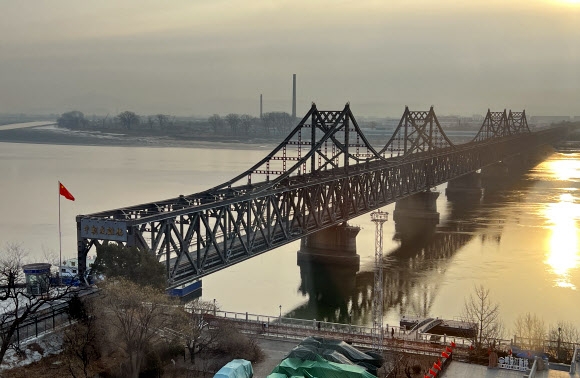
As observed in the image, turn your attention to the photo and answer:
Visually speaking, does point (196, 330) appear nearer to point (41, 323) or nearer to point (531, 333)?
point (41, 323)

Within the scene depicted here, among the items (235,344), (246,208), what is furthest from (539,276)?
(235,344)

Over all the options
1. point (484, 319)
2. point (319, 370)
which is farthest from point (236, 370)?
point (484, 319)

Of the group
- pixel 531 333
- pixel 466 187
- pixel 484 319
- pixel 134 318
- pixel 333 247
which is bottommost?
pixel 466 187

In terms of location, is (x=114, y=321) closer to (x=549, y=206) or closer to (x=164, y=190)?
(x=164, y=190)

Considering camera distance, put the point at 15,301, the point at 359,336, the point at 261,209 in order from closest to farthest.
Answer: the point at 15,301
the point at 359,336
the point at 261,209

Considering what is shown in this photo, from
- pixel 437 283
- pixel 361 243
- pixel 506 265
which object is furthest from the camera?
pixel 361 243

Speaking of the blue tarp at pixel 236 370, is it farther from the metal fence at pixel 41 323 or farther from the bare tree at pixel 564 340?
the bare tree at pixel 564 340

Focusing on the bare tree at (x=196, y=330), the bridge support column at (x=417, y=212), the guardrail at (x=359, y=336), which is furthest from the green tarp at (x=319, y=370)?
the bridge support column at (x=417, y=212)
